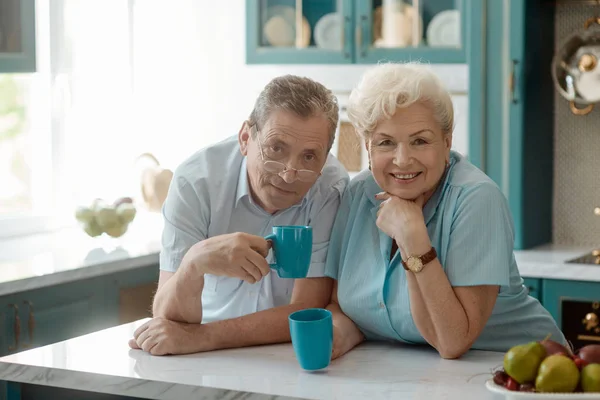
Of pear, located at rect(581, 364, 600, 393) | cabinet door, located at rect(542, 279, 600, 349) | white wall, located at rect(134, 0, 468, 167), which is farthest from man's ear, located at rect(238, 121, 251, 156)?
white wall, located at rect(134, 0, 468, 167)

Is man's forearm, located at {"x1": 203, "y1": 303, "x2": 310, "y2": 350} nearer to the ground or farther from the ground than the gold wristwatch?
nearer to the ground

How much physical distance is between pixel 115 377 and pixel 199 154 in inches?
30.0

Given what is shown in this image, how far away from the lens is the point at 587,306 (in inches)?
129

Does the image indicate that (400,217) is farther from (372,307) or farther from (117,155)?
(117,155)

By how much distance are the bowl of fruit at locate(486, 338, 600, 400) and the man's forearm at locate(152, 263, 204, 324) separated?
2.46 feet

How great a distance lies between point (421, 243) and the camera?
1.98 m

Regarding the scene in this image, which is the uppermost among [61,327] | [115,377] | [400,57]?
[400,57]

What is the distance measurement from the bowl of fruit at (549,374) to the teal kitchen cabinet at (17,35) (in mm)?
2345

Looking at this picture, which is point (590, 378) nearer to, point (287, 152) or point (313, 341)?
point (313, 341)

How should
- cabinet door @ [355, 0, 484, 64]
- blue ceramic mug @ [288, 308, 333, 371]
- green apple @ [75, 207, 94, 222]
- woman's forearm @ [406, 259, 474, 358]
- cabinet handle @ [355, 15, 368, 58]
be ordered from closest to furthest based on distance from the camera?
1. blue ceramic mug @ [288, 308, 333, 371]
2. woman's forearm @ [406, 259, 474, 358]
3. green apple @ [75, 207, 94, 222]
4. cabinet door @ [355, 0, 484, 64]
5. cabinet handle @ [355, 15, 368, 58]

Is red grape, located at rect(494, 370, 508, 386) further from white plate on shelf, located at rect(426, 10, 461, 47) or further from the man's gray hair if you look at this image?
white plate on shelf, located at rect(426, 10, 461, 47)

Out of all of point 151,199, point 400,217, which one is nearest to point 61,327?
point 151,199

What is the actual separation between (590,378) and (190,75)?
11.8 ft

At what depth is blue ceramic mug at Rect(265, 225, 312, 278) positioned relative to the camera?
196 cm
